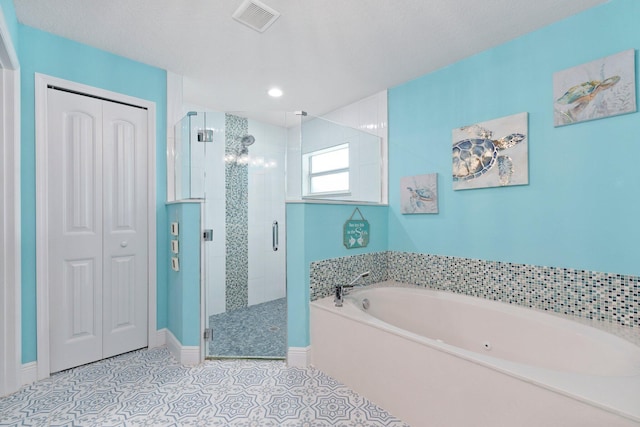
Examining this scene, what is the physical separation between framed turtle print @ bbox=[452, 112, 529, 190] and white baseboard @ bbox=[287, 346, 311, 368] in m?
1.77

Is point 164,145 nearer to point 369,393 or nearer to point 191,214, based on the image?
point 191,214

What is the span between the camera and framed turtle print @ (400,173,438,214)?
8.26 ft

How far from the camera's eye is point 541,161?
1.94 m

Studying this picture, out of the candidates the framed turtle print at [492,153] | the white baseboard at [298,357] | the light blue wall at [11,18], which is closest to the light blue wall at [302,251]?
the white baseboard at [298,357]

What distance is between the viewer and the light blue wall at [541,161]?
1.65m

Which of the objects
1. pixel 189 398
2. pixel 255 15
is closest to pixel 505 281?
pixel 189 398

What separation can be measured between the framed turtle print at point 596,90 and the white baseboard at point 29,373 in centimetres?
375

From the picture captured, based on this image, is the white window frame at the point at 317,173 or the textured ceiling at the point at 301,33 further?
the white window frame at the point at 317,173

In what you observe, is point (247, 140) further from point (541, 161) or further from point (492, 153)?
point (541, 161)

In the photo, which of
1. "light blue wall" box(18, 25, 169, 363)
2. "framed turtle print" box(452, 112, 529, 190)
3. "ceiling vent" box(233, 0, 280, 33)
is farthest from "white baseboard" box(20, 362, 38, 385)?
"framed turtle print" box(452, 112, 529, 190)

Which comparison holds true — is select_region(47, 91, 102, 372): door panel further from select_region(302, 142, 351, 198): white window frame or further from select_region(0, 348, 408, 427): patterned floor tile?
select_region(302, 142, 351, 198): white window frame

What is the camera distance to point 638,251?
62.9 inches

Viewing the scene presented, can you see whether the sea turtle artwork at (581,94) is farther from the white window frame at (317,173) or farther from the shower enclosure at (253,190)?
the white window frame at (317,173)

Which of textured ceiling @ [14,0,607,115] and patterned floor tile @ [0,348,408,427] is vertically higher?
textured ceiling @ [14,0,607,115]
